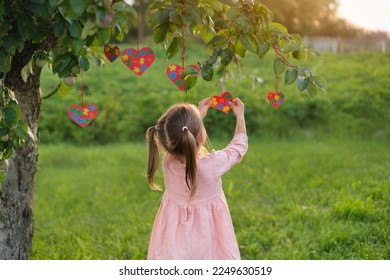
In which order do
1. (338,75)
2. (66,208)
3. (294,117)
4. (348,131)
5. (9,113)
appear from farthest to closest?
1. (338,75)
2. (294,117)
3. (348,131)
4. (66,208)
5. (9,113)

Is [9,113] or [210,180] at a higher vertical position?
[9,113]

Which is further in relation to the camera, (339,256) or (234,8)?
(339,256)

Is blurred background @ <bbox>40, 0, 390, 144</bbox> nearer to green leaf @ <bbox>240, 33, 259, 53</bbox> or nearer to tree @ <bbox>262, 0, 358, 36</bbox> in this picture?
green leaf @ <bbox>240, 33, 259, 53</bbox>

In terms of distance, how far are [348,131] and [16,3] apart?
14.8ft

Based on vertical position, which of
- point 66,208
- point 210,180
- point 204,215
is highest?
point 210,180

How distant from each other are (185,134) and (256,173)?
256 cm

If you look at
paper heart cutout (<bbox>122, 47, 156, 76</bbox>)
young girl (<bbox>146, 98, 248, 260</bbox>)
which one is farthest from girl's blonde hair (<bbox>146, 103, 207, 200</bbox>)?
paper heart cutout (<bbox>122, 47, 156, 76</bbox>)

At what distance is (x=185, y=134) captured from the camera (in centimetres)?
234

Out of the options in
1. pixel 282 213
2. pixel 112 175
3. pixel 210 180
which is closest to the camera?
pixel 210 180

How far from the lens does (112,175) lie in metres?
5.12

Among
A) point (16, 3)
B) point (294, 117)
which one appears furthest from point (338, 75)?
point (16, 3)

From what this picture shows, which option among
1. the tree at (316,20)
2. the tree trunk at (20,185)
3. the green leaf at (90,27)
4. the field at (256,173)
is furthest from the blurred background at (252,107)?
the tree at (316,20)

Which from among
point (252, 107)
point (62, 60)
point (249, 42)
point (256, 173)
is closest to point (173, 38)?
point (249, 42)

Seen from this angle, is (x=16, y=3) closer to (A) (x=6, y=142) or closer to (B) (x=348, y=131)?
(A) (x=6, y=142)
